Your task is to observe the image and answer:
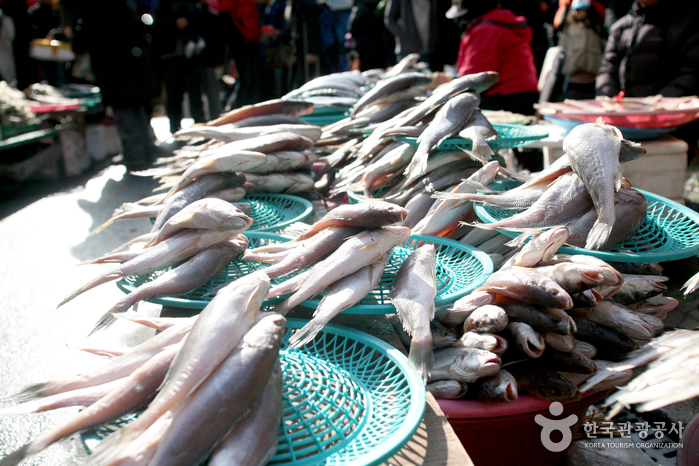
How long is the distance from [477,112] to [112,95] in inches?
274

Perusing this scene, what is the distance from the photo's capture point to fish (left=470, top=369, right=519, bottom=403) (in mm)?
1649

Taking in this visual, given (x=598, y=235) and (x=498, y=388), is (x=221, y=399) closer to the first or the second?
(x=498, y=388)

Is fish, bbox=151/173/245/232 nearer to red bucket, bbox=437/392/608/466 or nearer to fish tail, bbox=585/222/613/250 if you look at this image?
red bucket, bbox=437/392/608/466

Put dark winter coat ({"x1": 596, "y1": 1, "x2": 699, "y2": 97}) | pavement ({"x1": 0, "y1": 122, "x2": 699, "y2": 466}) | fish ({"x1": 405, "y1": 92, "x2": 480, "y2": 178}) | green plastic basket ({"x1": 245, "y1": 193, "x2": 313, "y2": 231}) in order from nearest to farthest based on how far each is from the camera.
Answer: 1. pavement ({"x1": 0, "y1": 122, "x2": 699, "y2": 466})
2. fish ({"x1": 405, "y1": 92, "x2": 480, "y2": 178})
3. green plastic basket ({"x1": 245, "y1": 193, "x2": 313, "y2": 231})
4. dark winter coat ({"x1": 596, "y1": 1, "x2": 699, "y2": 97})

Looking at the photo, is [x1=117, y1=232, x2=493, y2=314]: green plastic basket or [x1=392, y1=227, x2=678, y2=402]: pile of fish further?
[x1=117, y1=232, x2=493, y2=314]: green plastic basket

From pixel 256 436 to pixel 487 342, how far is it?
37.1 inches

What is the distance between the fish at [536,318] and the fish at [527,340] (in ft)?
0.14

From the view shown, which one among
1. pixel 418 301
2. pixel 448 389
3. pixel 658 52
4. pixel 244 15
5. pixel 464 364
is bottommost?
pixel 448 389

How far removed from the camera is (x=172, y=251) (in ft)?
6.92

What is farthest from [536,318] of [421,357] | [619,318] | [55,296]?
[55,296]

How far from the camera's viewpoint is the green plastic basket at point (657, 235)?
5.99ft

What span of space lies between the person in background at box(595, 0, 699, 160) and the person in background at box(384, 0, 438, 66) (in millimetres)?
3147

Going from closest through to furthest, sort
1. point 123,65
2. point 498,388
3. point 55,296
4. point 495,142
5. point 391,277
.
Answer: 1. point 498,388
2. point 391,277
3. point 495,142
4. point 55,296
5. point 123,65

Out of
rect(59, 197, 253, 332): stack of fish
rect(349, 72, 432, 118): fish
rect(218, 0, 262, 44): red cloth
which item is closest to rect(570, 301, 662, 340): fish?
rect(59, 197, 253, 332): stack of fish
